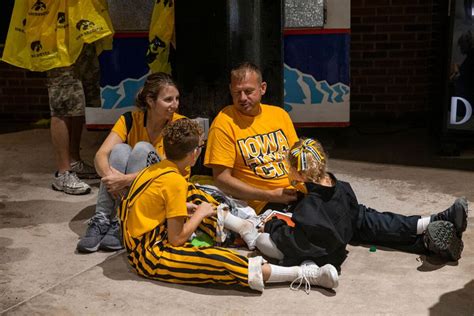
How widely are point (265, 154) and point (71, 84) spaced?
5.48 ft

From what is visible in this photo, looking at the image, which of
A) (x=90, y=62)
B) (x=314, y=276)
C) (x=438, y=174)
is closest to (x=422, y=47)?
(x=438, y=174)

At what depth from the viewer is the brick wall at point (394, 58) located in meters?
7.00

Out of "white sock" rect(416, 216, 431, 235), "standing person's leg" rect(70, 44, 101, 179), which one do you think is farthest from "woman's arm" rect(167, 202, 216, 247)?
"standing person's leg" rect(70, 44, 101, 179)

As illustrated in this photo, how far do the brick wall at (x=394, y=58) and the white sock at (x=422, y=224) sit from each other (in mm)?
3312

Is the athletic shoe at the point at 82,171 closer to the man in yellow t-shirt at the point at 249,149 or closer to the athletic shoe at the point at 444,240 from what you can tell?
the man in yellow t-shirt at the point at 249,149

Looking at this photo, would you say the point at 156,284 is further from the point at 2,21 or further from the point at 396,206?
the point at 2,21

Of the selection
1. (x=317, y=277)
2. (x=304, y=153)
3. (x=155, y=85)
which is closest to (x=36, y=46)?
(x=155, y=85)

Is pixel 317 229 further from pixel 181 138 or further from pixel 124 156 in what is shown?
pixel 124 156

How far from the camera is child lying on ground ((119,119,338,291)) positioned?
10.8 feet

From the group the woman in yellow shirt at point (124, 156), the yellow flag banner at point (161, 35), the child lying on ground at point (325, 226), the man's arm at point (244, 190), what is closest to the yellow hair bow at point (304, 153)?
the child lying on ground at point (325, 226)

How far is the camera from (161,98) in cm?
389

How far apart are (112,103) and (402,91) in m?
2.80

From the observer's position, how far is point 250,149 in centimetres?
398

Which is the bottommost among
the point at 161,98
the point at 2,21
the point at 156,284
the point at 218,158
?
the point at 156,284
